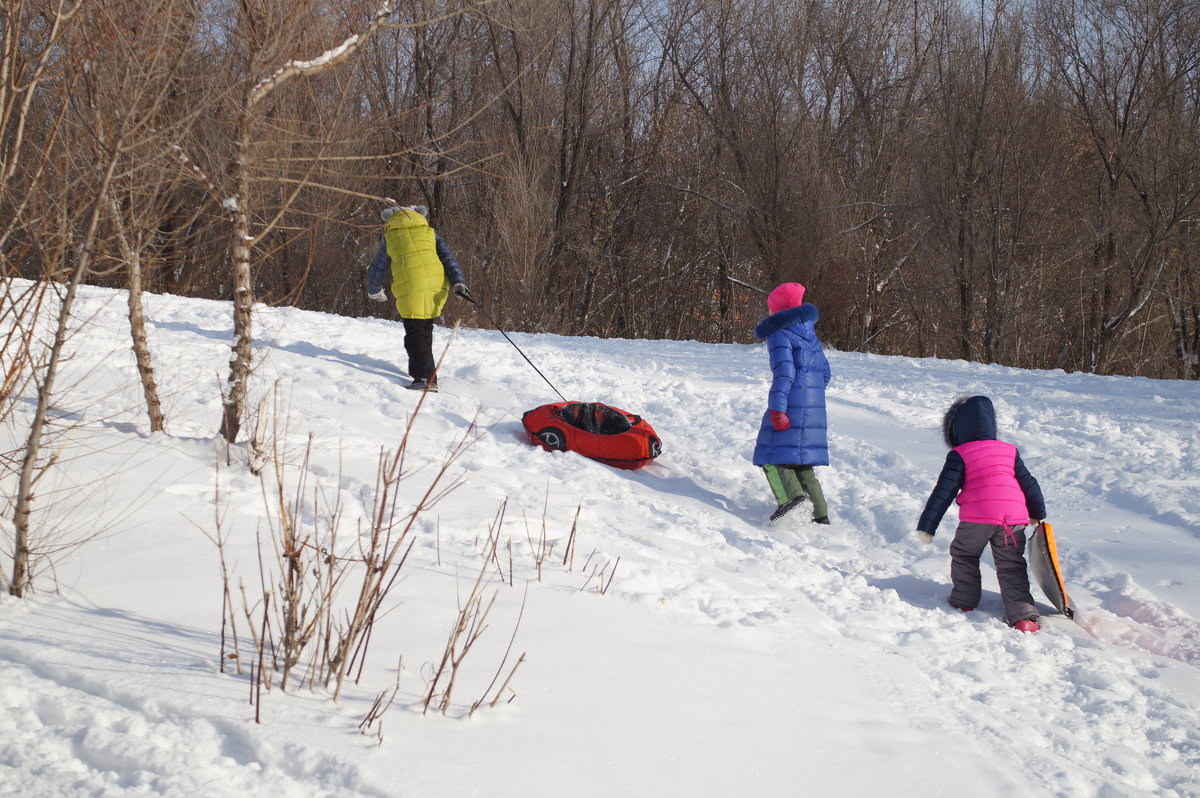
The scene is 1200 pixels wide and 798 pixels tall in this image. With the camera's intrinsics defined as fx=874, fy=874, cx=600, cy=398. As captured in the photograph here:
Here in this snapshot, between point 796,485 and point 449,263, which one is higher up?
point 449,263

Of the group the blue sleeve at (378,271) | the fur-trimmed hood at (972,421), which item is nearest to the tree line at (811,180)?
the blue sleeve at (378,271)

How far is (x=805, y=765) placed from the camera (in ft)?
7.88

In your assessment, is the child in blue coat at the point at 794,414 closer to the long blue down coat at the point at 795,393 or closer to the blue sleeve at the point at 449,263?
the long blue down coat at the point at 795,393

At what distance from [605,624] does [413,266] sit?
16.6 ft

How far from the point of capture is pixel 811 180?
16547 mm

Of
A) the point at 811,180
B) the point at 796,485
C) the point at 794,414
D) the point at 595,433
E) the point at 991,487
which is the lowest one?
the point at 796,485

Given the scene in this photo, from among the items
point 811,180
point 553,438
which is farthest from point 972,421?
point 811,180

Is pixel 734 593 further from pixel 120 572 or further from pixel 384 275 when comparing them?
pixel 384 275

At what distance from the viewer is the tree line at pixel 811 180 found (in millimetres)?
15820

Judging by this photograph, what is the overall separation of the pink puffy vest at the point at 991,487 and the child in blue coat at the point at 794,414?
132 cm

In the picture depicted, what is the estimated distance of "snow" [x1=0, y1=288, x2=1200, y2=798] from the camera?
2.12m

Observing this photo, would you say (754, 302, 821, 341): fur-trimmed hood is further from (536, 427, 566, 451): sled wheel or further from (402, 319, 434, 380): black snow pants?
(402, 319, 434, 380): black snow pants

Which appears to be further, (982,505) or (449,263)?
(449,263)

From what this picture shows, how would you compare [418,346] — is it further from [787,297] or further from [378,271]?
[787,297]
